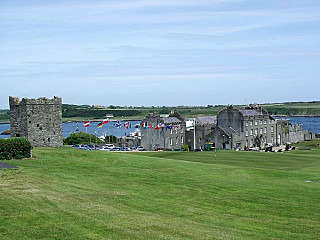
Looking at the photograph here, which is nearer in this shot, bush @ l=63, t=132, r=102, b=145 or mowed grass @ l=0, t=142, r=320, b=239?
mowed grass @ l=0, t=142, r=320, b=239

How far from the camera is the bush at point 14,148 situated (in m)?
34.0

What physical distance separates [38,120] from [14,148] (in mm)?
9117

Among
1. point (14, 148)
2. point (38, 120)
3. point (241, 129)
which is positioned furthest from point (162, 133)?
point (14, 148)

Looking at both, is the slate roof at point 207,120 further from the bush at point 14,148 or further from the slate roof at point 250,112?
the bush at point 14,148

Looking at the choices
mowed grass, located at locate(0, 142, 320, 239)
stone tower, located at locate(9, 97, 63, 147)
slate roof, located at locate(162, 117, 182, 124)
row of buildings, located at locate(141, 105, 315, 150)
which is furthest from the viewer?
slate roof, located at locate(162, 117, 182, 124)

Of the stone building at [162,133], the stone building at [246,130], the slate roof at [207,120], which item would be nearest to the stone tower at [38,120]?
the stone building at [162,133]

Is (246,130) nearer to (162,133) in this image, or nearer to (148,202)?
(162,133)

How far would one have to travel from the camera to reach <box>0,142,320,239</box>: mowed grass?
59.2 ft

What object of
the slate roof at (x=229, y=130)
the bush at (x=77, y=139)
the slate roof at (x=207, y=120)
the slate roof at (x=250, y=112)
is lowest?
the bush at (x=77, y=139)

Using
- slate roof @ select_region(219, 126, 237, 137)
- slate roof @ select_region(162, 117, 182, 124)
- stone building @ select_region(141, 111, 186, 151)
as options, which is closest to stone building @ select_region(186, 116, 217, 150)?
stone building @ select_region(141, 111, 186, 151)

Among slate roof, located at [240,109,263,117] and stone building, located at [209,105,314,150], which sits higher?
slate roof, located at [240,109,263,117]

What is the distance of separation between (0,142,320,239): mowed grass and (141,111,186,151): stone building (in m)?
54.8

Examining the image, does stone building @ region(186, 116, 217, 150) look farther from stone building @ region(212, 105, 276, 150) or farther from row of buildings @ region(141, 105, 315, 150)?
stone building @ region(212, 105, 276, 150)

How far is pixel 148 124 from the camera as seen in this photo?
95312mm
